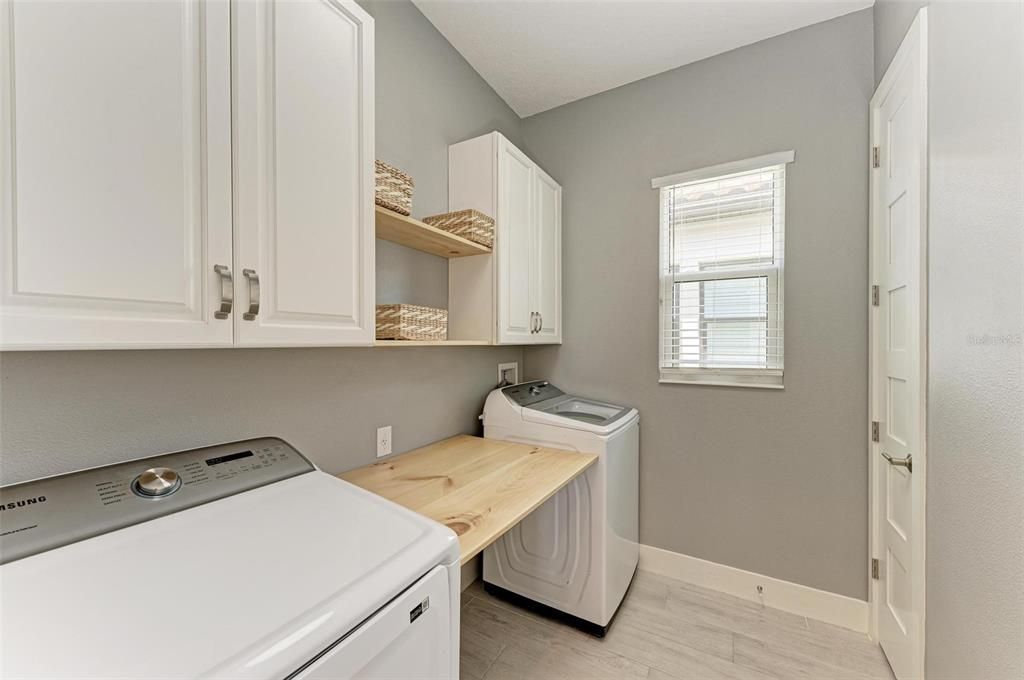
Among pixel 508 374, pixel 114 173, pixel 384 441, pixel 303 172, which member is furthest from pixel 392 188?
pixel 508 374

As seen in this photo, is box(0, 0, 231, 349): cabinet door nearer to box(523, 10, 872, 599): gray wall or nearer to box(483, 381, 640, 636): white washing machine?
box(483, 381, 640, 636): white washing machine

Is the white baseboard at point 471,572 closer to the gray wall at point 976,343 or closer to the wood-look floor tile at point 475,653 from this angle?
the wood-look floor tile at point 475,653

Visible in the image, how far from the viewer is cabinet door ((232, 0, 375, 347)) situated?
0.94 metres

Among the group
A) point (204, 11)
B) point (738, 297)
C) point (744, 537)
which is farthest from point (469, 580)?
point (204, 11)

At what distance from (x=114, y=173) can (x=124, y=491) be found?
66 centimetres

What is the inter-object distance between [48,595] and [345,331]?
28.8 inches

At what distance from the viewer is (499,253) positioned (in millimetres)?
1948

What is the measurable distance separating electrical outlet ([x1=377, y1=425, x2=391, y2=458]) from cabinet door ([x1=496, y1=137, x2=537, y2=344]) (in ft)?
2.16

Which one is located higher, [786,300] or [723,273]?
[723,273]

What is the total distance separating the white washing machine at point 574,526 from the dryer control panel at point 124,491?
Answer: 3.57 ft

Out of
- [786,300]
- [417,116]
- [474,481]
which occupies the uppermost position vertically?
[417,116]

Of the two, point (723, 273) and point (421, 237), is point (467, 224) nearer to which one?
point (421, 237)

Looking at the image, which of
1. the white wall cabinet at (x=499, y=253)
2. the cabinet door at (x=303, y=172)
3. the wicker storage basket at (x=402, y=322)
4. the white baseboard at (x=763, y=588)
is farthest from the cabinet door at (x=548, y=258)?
the white baseboard at (x=763, y=588)

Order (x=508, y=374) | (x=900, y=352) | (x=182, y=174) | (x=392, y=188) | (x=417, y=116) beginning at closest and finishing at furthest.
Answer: (x=182, y=174)
(x=392, y=188)
(x=900, y=352)
(x=417, y=116)
(x=508, y=374)
